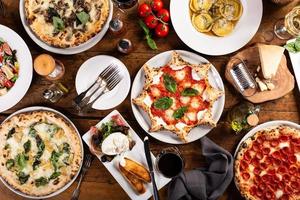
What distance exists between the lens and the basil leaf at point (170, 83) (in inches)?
122

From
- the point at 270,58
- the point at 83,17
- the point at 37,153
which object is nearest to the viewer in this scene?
the point at 270,58

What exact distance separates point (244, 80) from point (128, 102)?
77 centimetres

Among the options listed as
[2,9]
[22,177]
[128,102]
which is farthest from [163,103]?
[2,9]

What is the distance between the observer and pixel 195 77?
3.11 metres

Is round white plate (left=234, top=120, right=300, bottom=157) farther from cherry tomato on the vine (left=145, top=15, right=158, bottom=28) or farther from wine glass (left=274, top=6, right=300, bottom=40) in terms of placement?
cherry tomato on the vine (left=145, top=15, right=158, bottom=28)

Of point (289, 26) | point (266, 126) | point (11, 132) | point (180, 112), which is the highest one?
point (289, 26)

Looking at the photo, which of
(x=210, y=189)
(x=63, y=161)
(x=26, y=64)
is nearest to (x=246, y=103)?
(x=210, y=189)

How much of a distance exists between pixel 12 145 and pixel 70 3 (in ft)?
3.36

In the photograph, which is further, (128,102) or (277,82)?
(128,102)

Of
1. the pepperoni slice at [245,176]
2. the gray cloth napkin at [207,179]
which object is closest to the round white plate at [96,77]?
the gray cloth napkin at [207,179]

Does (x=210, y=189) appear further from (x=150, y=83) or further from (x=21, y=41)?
(x=21, y=41)

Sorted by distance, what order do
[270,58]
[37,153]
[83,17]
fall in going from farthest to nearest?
[37,153] → [83,17] → [270,58]

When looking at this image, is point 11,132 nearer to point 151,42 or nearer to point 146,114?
point 146,114

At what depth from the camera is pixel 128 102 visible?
3.22m
